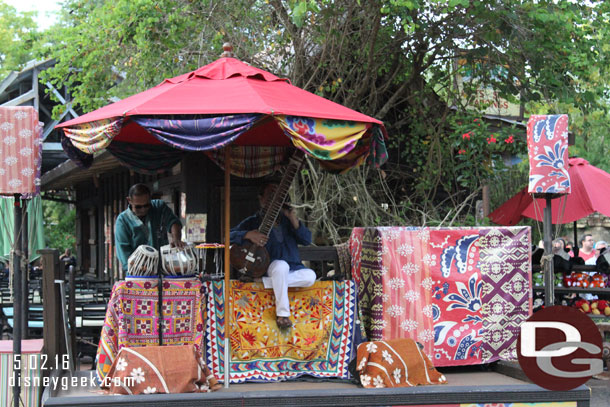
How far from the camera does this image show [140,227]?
616cm

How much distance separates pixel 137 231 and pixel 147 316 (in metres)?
0.79

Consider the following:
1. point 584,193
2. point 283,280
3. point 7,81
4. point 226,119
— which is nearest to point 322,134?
point 226,119

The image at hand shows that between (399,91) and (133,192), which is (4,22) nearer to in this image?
(399,91)

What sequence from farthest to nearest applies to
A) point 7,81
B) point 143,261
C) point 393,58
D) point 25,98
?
point 7,81 < point 25,98 < point 393,58 < point 143,261

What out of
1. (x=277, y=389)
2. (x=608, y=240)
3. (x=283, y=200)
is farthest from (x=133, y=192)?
(x=608, y=240)

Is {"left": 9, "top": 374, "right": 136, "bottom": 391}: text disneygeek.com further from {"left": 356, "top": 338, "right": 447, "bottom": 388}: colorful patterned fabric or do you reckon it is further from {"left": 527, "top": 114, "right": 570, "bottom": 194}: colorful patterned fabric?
{"left": 527, "top": 114, "right": 570, "bottom": 194}: colorful patterned fabric

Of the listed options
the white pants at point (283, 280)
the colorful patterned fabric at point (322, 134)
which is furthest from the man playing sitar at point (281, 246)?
the colorful patterned fabric at point (322, 134)

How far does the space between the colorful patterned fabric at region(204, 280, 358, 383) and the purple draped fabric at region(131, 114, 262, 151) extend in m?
1.52

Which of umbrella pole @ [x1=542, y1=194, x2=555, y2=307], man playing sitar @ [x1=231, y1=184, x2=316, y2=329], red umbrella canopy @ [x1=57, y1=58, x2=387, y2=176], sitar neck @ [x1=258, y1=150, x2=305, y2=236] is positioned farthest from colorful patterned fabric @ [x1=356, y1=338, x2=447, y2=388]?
red umbrella canopy @ [x1=57, y1=58, x2=387, y2=176]

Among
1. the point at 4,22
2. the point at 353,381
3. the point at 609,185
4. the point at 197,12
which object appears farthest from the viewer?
the point at 4,22

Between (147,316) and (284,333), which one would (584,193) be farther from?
(147,316)

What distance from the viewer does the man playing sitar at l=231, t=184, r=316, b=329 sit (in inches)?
242

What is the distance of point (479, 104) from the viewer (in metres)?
11.2

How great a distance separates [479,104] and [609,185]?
108 inches
